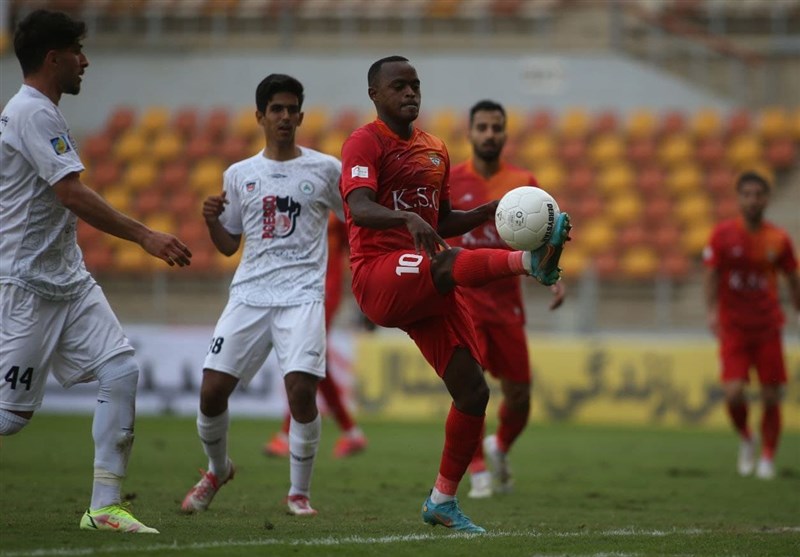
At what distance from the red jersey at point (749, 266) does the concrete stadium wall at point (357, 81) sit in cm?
1391

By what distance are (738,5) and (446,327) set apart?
22.1m

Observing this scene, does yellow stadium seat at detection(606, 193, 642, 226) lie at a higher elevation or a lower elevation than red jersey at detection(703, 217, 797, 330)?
higher

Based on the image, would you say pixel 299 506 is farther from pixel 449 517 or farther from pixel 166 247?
pixel 166 247

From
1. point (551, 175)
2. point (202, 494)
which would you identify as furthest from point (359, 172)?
point (551, 175)

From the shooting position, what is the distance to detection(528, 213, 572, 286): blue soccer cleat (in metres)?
6.09

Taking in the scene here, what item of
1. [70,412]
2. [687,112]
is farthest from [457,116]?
[70,412]

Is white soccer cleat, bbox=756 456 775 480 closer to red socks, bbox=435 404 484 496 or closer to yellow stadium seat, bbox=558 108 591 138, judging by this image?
red socks, bbox=435 404 484 496

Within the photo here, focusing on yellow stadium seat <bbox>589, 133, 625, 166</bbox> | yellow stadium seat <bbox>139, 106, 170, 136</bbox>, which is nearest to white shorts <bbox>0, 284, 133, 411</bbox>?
yellow stadium seat <bbox>589, 133, 625, 166</bbox>

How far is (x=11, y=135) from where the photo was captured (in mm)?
6207

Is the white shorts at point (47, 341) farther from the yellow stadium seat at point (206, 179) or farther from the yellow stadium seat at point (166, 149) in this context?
the yellow stadium seat at point (166, 149)

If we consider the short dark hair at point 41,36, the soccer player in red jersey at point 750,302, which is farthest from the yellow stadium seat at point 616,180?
the short dark hair at point 41,36

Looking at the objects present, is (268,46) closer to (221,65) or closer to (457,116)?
(221,65)

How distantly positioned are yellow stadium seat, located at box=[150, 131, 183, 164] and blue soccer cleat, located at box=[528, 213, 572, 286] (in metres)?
20.2

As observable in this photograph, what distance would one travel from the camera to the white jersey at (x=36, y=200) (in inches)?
243
